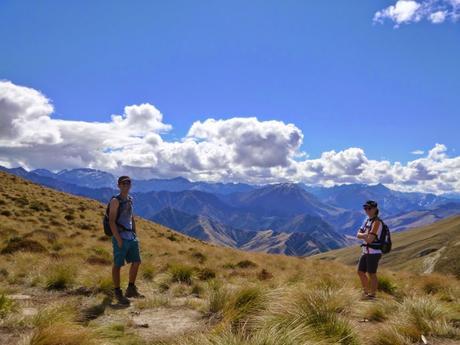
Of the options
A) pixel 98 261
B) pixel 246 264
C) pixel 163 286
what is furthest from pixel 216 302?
pixel 246 264

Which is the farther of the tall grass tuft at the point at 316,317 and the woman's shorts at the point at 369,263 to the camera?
the woman's shorts at the point at 369,263

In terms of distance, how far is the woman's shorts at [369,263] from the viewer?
11105 mm

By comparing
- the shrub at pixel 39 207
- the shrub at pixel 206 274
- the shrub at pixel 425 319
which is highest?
the shrub at pixel 39 207

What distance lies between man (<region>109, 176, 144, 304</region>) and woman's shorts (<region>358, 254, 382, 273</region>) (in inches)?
235

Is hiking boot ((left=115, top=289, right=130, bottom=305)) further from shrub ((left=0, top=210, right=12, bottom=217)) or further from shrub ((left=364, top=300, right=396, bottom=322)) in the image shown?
shrub ((left=0, top=210, right=12, bottom=217))

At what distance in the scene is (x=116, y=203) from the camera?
1025cm

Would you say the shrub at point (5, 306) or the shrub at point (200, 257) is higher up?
the shrub at point (5, 306)

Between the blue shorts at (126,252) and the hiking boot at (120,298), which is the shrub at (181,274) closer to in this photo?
the blue shorts at (126,252)

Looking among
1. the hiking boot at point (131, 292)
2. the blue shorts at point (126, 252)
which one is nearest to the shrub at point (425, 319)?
the hiking boot at point (131, 292)

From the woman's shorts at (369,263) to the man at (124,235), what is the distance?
19.6ft

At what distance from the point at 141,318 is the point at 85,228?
21245mm

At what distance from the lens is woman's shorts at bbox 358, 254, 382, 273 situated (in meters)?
11.1

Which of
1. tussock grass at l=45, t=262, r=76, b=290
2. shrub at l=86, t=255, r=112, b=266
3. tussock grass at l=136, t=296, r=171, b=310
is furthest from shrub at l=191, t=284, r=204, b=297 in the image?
shrub at l=86, t=255, r=112, b=266

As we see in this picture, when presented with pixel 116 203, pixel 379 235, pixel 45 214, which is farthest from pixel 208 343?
pixel 45 214
